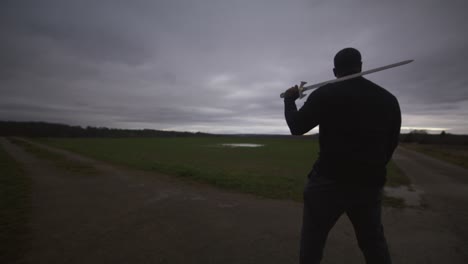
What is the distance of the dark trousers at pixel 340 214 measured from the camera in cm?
153

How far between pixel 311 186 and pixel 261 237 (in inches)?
86.0

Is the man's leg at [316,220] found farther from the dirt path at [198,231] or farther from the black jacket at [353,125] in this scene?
the dirt path at [198,231]

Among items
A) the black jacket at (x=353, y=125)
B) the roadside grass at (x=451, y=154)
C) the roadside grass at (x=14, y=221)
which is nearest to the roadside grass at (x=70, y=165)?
the roadside grass at (x=14, y=221)

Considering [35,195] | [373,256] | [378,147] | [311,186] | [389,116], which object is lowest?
[35,195]

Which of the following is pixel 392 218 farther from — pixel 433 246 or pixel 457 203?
pixel 457 203

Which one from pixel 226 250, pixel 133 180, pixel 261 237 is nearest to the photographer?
pixel 226 250

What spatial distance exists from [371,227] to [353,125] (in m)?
0.86

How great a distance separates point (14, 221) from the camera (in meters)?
3.89

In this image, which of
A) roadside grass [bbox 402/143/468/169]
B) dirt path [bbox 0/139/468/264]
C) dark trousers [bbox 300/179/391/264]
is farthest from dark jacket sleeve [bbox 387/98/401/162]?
roadside grass [bbox 402/143/468/169]

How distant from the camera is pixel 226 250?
3002 millimetres

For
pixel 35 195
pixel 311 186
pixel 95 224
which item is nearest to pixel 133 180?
pixel 35 195

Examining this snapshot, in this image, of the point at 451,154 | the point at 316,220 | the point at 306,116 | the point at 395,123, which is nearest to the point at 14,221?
the point at 316,220

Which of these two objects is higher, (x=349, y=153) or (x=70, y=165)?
(x=349, y=153)

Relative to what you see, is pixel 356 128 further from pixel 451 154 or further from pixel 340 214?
pixel 451 154
